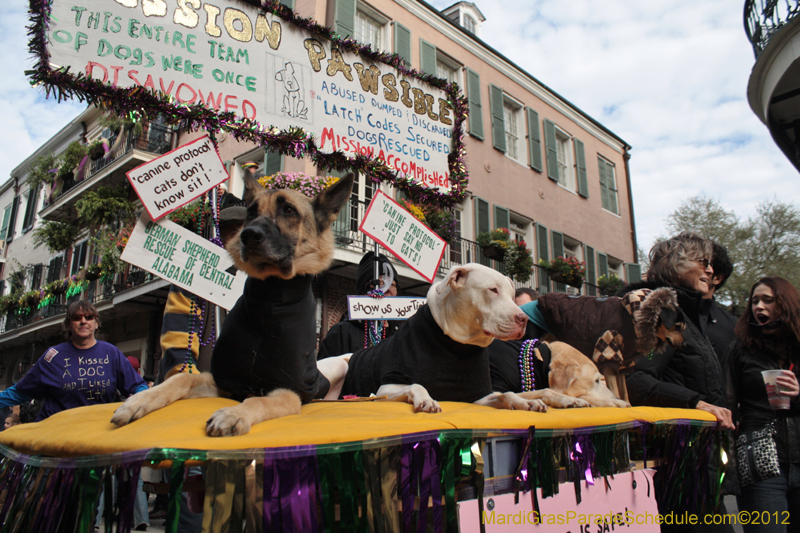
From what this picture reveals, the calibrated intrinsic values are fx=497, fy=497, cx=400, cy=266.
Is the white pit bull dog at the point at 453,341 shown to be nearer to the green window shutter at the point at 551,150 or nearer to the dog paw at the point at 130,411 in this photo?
the dog paw at the point at 130,411

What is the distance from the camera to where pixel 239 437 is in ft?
3.61

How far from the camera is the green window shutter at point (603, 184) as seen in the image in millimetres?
20922

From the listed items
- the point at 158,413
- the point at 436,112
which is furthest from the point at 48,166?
the point at 158,413

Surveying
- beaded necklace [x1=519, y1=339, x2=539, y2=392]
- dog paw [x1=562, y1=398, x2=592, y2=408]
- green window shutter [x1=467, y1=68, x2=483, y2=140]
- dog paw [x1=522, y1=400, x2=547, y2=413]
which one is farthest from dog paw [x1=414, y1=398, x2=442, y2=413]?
green window shutter [x1=467, y1=68, x2=483, y2=140]

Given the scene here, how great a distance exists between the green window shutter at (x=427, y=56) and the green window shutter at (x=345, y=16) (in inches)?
90.4

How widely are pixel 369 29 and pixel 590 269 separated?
11.8 meters

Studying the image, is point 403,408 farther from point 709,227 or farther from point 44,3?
point 709,227

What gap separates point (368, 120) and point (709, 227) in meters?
21.9

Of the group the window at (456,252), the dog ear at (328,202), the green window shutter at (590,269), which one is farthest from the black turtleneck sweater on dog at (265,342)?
the green window shutter at (590,269)

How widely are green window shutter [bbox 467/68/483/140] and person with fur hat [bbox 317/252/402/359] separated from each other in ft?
38.7

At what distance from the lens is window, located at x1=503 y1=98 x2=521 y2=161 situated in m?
17.6

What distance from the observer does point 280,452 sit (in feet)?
3.42

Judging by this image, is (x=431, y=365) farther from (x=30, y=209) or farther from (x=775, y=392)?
(x=30, y=209)

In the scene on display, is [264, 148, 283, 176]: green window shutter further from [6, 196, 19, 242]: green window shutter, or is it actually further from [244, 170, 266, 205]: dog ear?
[6, 196, 19, 242]: green window shutter
